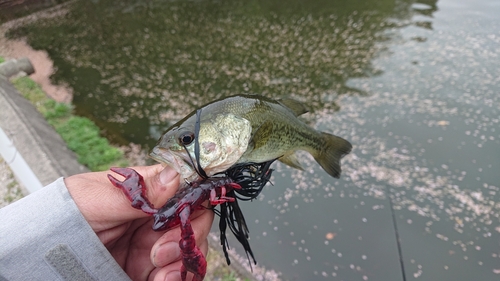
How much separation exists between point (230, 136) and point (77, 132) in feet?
14.6

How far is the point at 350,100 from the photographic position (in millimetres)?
5312

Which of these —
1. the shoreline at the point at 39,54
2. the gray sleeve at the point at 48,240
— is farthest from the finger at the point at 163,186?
the shoreline at the point at 39,54

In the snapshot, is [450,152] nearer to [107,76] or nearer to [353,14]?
[353,14]

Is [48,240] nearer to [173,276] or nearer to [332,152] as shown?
[173,276]

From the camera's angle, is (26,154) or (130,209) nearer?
(130,209)

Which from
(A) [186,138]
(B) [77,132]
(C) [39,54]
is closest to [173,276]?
(A) [186,138]

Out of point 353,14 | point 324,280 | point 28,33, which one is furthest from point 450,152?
point 28,33

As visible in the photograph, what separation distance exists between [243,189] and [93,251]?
2.09ft

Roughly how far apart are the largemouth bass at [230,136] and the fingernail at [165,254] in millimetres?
312

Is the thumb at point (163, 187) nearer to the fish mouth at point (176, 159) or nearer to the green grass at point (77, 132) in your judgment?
the fish mouth at point (176, 159)

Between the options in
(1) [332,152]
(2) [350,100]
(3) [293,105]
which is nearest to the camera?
(3) [293,105]

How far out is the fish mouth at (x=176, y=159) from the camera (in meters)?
1.29

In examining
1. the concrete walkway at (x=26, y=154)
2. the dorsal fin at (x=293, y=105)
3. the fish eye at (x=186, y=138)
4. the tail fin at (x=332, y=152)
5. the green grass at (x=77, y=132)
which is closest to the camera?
the fish eye at (x=186, y=138)

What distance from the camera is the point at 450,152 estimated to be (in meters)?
4.29
